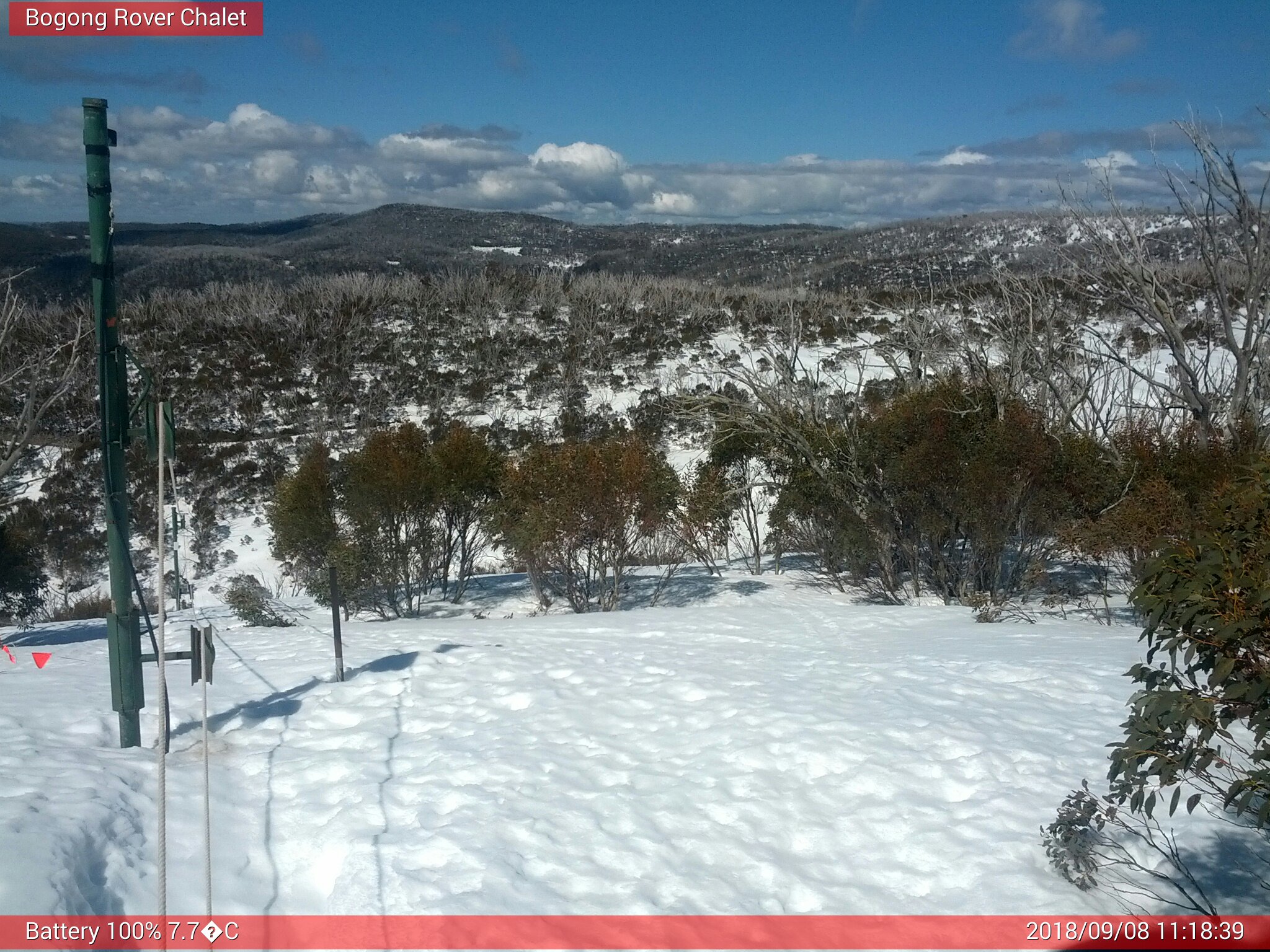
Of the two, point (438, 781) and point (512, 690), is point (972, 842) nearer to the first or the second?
point (438, 781)

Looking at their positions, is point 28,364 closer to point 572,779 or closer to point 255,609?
point 255,609

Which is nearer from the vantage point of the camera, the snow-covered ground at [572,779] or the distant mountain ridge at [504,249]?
the snow-covered ground at [572,779]

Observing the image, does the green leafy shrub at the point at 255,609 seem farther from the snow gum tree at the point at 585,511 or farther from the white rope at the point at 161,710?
the white rope at the point at 161,710

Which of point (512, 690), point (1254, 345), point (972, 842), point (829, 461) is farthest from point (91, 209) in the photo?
point (1254, 345)

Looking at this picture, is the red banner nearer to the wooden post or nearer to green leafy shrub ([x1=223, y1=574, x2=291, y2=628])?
the wooden post

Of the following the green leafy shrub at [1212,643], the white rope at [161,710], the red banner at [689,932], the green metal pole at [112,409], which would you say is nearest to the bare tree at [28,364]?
the green metal pole at [112,409]

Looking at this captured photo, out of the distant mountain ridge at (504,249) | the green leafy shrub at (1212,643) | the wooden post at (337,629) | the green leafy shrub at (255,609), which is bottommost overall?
the green leafy shrub at (255,609)

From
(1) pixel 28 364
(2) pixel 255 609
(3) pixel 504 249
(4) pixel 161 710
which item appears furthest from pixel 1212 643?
(3) pixel 504 249
